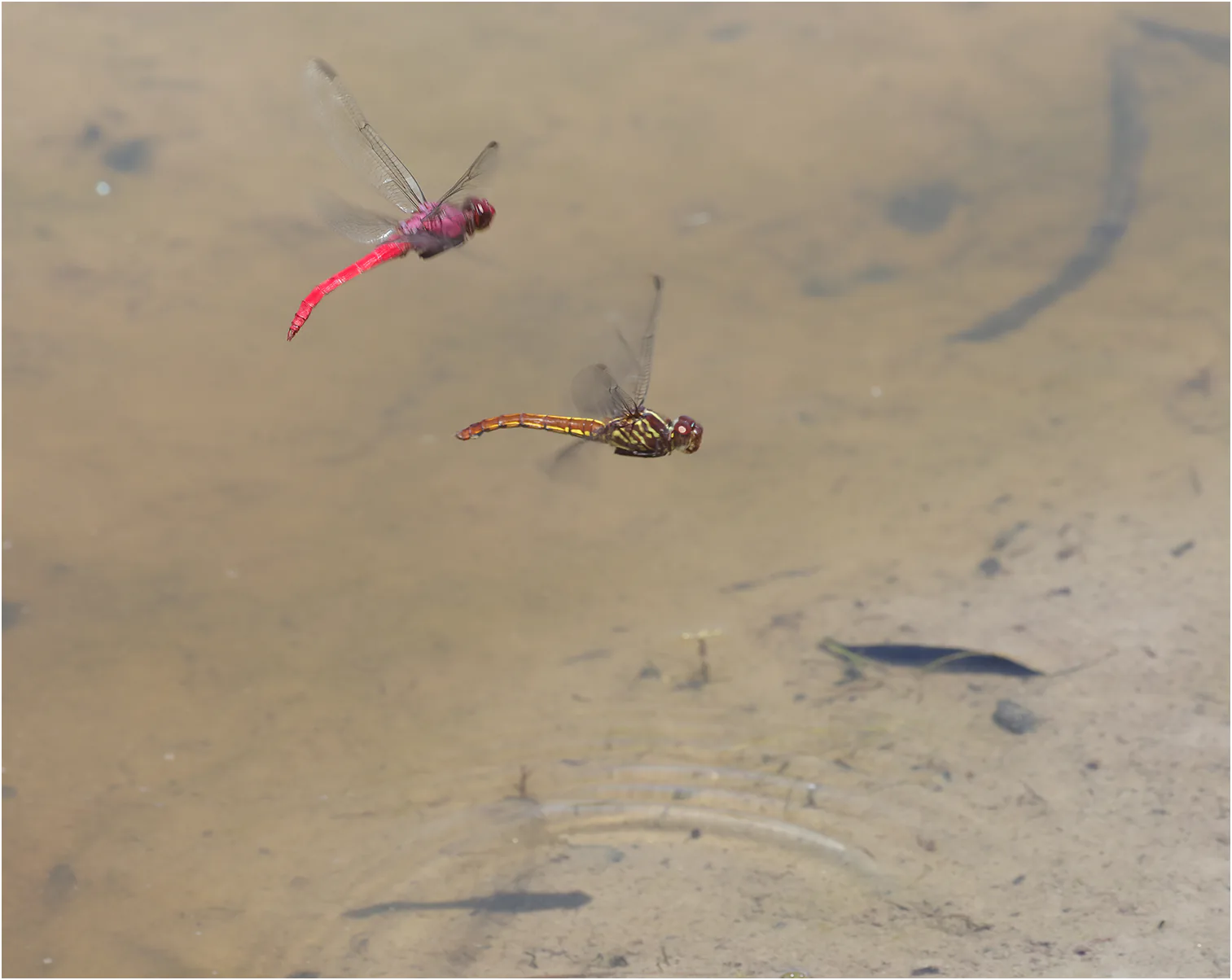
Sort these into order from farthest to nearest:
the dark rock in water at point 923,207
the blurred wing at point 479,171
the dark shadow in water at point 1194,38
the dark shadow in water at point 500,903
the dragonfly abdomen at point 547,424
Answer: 1. the dark shadow in water at point 1194,38
2. the dark rock in water at point 923,207
3. the dark shadow in water at point 500,903
4. the dragonfly abdomen at point 547,424
5. the blurred wing at point 479,171

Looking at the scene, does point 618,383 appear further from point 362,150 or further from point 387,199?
point 362,150

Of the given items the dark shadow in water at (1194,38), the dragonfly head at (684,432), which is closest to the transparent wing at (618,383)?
the dragonfly head at (684,432)

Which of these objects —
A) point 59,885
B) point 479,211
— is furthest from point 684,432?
point 59,885

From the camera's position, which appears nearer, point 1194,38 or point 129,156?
point 129,156

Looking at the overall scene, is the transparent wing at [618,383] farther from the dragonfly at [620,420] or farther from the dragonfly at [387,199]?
the dragonfly at [387,199]

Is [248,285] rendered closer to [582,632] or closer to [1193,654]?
[582,632]

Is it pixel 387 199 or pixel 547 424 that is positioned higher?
pixel 387 199
